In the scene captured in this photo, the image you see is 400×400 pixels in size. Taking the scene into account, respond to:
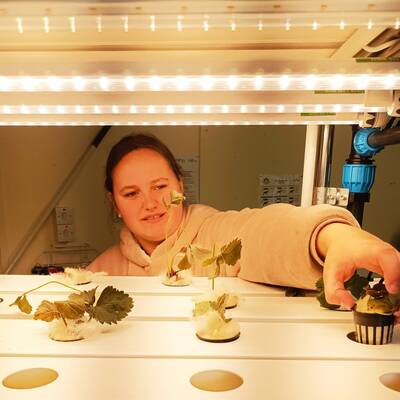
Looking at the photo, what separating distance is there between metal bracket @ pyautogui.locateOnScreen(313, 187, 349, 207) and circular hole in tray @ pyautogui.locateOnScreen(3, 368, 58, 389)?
0.95 m

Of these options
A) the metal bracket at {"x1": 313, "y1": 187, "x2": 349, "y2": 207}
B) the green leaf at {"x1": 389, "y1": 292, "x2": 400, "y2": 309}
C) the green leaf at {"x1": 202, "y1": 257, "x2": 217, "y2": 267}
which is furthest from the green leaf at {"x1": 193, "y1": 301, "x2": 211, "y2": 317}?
the metal bracket at {"x1": 313, "y1": 187, "x2": 349, "y2": 207}

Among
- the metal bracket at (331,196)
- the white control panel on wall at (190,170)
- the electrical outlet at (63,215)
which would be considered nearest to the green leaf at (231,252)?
the metal bracket at (331,196)

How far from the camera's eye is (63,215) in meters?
2.54

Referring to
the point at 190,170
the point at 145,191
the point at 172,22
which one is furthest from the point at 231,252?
the point at 190,170

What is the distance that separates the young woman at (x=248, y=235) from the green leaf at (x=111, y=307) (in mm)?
384

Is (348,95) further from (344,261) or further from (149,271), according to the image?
(149,271)

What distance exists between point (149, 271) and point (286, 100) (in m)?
1.21

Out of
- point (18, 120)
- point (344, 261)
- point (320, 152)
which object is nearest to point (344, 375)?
point (344, 261)

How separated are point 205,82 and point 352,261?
0.44 m

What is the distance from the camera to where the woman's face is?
200 cm

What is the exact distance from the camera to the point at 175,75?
657 millimetres

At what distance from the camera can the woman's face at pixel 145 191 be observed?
2.00m

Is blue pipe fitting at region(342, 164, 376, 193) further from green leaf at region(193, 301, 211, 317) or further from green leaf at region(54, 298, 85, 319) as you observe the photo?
green leaf at region(54, 298, 85, 319)

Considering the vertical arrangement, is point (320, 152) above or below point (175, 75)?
below
